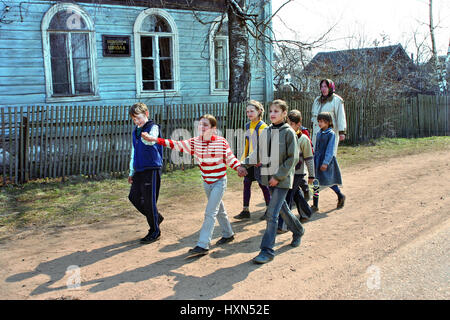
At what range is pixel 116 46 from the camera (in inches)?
468

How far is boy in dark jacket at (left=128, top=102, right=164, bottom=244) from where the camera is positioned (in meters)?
4.98

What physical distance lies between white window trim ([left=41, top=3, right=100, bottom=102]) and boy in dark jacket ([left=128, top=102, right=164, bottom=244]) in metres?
7.00

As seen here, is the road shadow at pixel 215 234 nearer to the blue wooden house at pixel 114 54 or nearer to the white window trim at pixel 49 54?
the blue wooden house at pixel 114 54

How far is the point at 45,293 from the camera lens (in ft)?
12.4

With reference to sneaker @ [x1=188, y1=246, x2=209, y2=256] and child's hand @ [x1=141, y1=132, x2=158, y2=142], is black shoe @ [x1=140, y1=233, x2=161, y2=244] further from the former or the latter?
→ child's hand @ [x1=141, y1=132, x2=158, y2=142]

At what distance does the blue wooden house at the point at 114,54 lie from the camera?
1066 centimetres

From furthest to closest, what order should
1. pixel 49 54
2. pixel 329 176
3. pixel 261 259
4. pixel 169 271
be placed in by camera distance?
pixel 49 54 < pixel 329 176 < pixel 261 259 < pixel 169 271

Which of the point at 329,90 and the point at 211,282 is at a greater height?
the point at 329,90

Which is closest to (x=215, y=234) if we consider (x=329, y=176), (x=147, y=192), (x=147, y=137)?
(x=147, y=192)

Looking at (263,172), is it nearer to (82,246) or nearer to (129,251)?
(129,251)

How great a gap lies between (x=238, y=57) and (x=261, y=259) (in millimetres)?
7658

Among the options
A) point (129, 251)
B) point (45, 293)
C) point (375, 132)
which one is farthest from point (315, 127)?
point (375, 132)

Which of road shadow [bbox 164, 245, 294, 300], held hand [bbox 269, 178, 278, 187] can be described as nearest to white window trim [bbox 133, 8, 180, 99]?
held hand [bbox 269, 178, 278, 187]

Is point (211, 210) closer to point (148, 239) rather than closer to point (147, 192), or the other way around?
point (147, 192)
